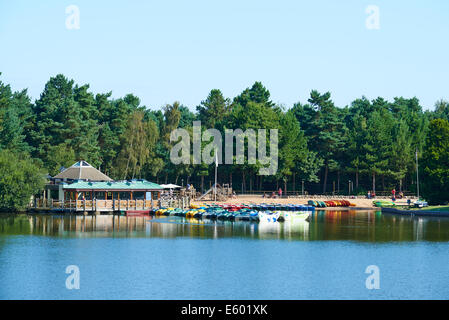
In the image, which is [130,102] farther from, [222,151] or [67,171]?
[67,171]

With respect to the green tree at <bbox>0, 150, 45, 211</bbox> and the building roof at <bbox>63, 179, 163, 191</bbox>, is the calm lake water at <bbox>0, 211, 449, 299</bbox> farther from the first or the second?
the green tree at <bbox>0, 150, 45, 211</bbox>

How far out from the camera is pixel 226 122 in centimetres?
13538

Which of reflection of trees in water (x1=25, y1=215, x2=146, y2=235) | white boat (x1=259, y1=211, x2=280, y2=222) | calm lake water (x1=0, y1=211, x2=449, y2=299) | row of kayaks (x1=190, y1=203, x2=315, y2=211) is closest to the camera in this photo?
calm lake water (x1=0, y1=211, x2=449, y2=299)

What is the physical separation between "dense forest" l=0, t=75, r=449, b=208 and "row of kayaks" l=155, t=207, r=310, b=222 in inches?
1197

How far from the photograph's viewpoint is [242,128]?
131000 mm

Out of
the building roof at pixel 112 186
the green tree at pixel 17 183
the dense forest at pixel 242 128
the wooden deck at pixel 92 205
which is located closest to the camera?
the building roof at pixel 112 186

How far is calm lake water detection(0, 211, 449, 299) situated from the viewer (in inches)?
1864

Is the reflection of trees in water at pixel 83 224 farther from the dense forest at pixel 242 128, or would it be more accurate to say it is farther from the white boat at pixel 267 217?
the dense forest at pixel 242 128

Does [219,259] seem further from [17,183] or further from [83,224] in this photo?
[17,183]

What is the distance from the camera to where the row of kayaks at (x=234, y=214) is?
8975 centimetres

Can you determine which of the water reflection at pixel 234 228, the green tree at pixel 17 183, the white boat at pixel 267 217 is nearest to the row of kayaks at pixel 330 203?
the water reflection at pixel 234 228

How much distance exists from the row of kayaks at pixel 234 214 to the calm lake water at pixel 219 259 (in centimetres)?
273

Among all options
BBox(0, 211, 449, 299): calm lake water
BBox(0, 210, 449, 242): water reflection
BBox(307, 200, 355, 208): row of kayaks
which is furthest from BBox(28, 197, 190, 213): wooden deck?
BBox(307, 200, 355, 208): row of kayaks

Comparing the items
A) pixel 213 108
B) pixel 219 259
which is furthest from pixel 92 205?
pixel 213 108
